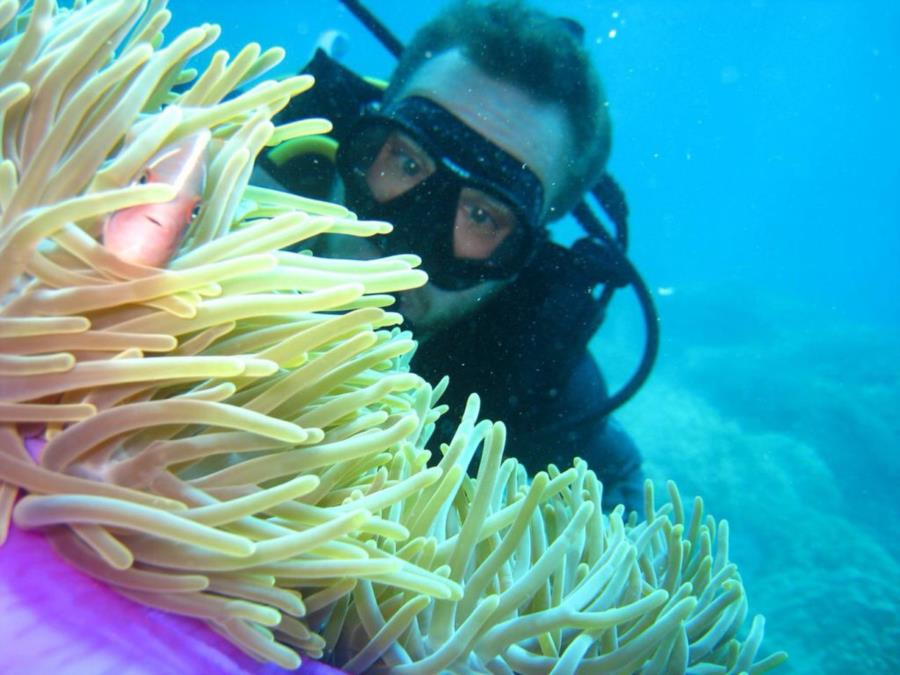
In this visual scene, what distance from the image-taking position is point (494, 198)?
9.97 ft

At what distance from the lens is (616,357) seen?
15.9m

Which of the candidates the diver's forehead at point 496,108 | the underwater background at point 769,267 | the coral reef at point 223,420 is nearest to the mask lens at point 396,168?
the diver's forehead at point 496,108

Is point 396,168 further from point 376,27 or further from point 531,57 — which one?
point 376,27

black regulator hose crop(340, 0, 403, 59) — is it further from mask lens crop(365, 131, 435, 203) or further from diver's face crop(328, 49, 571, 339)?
mask lens crop(365, 131, 435, 203)

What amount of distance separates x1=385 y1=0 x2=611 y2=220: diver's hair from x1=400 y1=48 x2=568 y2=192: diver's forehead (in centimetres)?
7

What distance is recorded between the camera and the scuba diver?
2996 millimetres

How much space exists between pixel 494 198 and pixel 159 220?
7.51 feet

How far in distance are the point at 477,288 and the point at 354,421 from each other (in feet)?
7.00

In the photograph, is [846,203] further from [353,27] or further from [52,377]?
[52,377]

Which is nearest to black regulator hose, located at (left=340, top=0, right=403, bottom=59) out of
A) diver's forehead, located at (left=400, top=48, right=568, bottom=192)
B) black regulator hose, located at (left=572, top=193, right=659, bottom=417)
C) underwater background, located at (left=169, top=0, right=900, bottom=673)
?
diver's forehead, located at (left=400, top=48, right=568, bottom=192)

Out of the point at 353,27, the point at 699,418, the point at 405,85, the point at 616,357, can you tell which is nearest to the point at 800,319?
the point at 616,357

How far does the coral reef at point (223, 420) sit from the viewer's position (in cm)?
84

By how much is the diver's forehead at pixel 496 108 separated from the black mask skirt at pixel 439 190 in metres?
0.12

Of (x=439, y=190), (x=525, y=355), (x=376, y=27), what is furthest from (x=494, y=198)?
(x=376, y=27)
